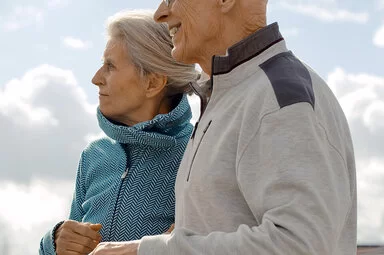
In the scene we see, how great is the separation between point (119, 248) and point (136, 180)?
123 centimetres

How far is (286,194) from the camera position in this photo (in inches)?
97.4

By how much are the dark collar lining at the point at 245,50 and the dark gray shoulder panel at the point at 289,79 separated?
52mm

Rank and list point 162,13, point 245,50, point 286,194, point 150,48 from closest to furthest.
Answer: point 286,194 < point 245,50 < point 162,13 < point 150,48

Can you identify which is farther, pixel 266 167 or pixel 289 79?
pixel 289 79

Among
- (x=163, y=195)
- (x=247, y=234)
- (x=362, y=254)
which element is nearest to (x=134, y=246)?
(x=247, y=234)

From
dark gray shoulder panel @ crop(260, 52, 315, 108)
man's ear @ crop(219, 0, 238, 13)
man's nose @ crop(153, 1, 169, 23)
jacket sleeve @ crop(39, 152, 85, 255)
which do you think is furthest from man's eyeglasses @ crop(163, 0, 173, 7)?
jacket sleeve @ crop(39, 152, 85, 255)

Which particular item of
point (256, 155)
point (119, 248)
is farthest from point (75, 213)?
point (256, 155)

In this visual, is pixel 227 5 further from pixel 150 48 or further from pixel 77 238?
pixel 77 238

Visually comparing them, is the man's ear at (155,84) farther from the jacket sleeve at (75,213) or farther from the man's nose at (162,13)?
the man's nose at (162,13)

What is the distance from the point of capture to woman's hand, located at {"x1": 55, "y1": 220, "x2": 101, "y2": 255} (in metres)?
3.65

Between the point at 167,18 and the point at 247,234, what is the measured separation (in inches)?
36.6

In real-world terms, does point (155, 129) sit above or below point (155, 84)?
below

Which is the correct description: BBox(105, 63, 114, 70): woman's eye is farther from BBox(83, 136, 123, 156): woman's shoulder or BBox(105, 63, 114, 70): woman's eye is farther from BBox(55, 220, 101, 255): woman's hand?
BBox(55, 220, 101, 255): woman's hand

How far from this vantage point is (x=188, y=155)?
2953mm
